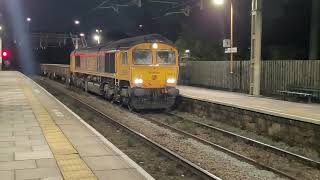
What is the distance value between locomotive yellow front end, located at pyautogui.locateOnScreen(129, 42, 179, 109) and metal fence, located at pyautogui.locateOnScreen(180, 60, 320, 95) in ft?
16.5

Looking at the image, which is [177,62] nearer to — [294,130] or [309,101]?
[309,101]

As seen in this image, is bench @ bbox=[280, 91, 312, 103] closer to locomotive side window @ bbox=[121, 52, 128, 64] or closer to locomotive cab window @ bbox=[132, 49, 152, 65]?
locomotive cab window @ bbox=[132, 49, 152, 65]

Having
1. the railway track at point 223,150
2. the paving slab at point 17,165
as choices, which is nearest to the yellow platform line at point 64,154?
the paving slab at point 17,165

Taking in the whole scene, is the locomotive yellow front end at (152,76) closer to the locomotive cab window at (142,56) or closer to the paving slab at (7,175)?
the locomotive cab window at (142,56)

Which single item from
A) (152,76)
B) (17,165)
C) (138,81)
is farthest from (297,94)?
(17,165)

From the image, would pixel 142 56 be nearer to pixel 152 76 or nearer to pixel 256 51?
pixel 152 76

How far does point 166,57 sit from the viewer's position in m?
21.6

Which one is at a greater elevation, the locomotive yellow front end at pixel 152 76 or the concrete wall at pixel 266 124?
the locomotive yellow front end at pixel 152 76

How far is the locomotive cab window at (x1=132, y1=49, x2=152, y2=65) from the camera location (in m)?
21.1

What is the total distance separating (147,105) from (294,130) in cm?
871

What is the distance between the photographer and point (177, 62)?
2189cm

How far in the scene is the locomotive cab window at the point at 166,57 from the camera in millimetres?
21438

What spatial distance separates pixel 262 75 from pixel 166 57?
5545 mm

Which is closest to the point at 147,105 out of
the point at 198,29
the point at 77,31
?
the point at 198,29
